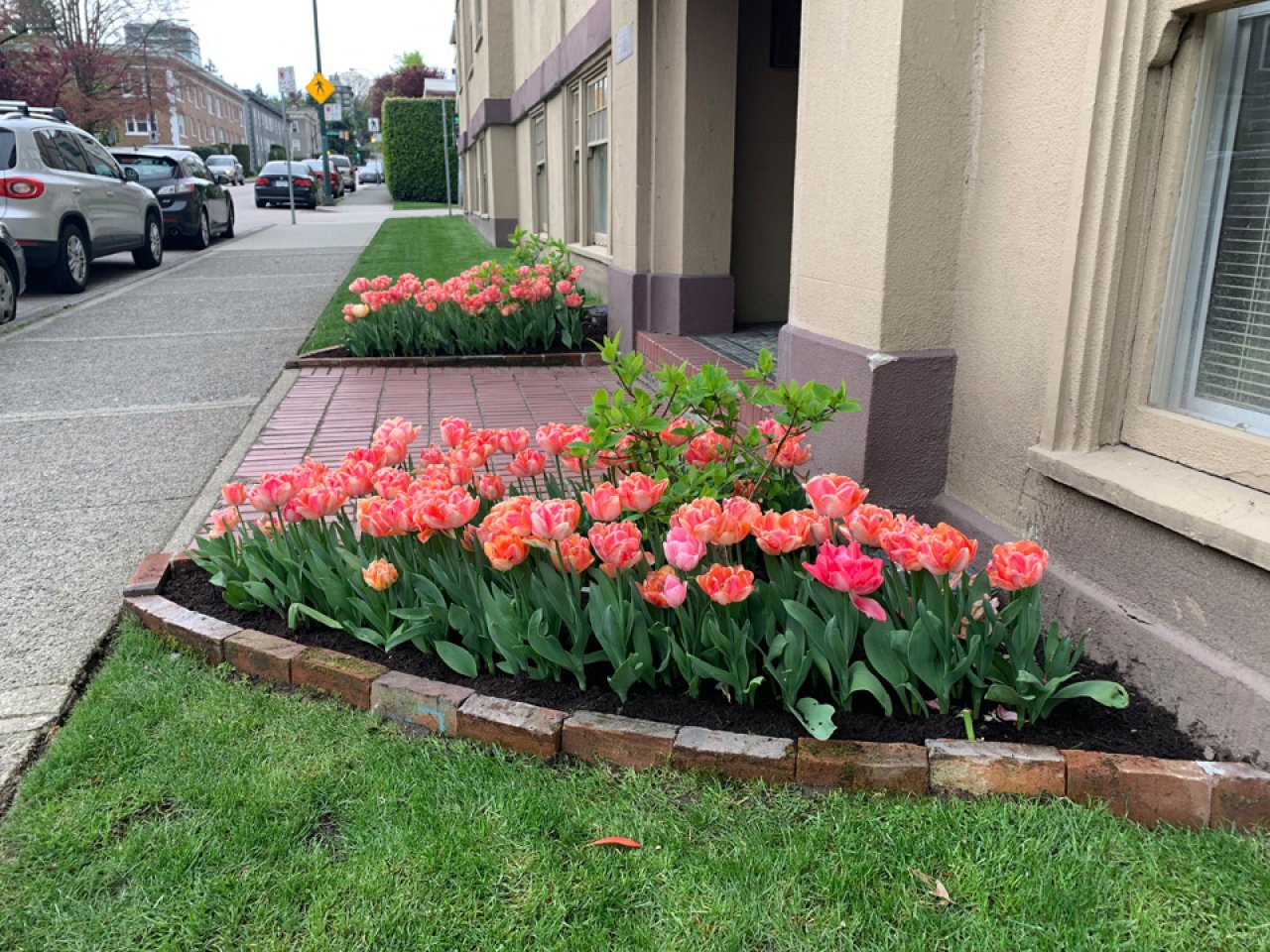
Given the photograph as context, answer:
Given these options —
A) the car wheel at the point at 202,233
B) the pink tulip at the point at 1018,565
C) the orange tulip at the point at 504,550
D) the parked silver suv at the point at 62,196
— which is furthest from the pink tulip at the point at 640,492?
the car wheel at the point at 202,233

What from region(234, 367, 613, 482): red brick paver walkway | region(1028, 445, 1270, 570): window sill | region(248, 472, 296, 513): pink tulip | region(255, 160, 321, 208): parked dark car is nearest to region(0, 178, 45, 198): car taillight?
region(234, 367, 613, 482): red brick paver walkway

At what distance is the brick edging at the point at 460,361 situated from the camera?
7.82 m

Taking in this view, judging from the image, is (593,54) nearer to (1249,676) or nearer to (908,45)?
(908,45)

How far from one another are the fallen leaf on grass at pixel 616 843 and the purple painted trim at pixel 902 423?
72.7 inches

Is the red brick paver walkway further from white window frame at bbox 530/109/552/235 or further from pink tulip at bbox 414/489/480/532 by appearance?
white window frame at bbox 530/109/552/235

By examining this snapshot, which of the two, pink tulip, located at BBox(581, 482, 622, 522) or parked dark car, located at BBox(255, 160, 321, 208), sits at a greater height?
parked dark car, located at BBox(255, 160, 321, 208)

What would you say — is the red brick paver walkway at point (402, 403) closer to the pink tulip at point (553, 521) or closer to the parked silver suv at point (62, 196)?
the pink tulip at point (553, 521)

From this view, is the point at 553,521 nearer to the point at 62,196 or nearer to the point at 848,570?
the point at 848,570

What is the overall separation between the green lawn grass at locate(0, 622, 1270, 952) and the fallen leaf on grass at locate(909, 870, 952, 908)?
0.01 meters

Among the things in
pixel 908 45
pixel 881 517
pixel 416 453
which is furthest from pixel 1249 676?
pixel 416 453

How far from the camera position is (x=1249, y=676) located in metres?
2.31

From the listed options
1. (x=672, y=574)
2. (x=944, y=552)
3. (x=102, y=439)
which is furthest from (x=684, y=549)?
(x=102, y=439)

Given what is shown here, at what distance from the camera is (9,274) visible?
9.91 meters

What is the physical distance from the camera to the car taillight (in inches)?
423
